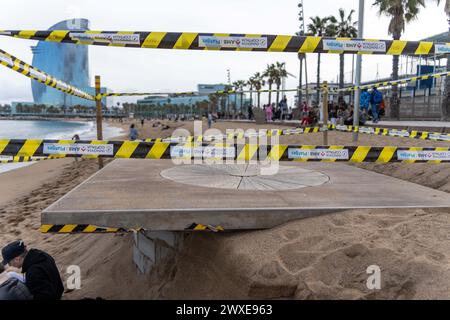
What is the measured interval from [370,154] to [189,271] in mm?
2640

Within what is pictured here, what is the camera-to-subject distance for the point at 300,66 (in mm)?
50062

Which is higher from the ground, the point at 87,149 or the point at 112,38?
the point at 112,38

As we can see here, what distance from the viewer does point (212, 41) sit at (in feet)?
13.1

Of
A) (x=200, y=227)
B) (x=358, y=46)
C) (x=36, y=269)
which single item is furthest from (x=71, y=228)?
(x=358, y=46)

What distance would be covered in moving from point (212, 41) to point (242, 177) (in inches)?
105

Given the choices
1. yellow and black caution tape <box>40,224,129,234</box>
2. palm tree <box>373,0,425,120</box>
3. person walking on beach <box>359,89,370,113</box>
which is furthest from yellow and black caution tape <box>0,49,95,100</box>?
palm tree <box>373,0,425,120</box>

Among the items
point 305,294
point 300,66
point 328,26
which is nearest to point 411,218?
point 305,294

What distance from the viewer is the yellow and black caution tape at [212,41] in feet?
12.7

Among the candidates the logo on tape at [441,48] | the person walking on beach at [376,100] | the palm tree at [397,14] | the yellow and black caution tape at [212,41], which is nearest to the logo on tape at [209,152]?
the yellow and black caution tape at [212,41]

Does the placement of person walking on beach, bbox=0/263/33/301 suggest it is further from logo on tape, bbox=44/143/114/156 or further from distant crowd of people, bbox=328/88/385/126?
distant crowd of people, bbox=328/88/385/126

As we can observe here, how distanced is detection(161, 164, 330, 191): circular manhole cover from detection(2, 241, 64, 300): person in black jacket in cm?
226

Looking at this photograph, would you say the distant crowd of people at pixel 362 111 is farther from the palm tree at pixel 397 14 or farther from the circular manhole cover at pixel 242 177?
the palm tree at pixel 397 14

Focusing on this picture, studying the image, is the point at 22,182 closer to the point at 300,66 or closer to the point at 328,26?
the point at 328,26

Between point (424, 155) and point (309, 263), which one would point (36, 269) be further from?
point (424, 155)
